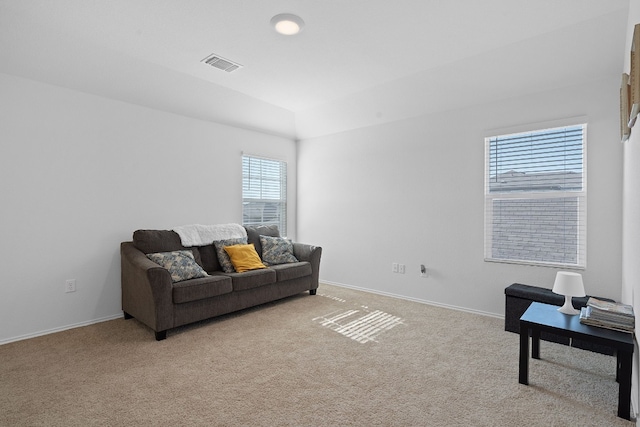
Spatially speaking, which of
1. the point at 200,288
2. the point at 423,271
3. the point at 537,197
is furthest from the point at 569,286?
the point at 200,288

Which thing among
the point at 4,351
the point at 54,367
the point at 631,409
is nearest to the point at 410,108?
the point at 631,409

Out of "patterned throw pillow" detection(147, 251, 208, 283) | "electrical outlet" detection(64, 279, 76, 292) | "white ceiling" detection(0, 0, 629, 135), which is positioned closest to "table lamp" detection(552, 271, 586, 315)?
"white ceiling" detection(0, 0, 629, 135)

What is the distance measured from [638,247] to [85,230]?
181 inches

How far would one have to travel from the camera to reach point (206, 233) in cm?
423

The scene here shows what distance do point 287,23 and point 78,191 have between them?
277cm

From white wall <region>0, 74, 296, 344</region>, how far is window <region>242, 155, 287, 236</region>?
0.75 metres

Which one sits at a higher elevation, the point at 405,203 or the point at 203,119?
the point at 203,119

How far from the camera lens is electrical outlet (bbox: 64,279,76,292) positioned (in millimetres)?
3434

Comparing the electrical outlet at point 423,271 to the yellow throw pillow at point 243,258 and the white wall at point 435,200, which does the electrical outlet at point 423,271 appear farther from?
the yellow throw pillow at point 243,258

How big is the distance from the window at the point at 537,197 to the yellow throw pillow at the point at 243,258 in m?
2.78

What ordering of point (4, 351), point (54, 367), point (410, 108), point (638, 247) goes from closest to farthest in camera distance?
1. point (638, 247)
2. point (54, 367)
3. point (4, 351)
4. point (410, 108)

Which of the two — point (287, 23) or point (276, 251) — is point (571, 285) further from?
point (276, 251)

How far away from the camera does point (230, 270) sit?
4.06 metres

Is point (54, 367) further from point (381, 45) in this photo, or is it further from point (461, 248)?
point (461, 248)
